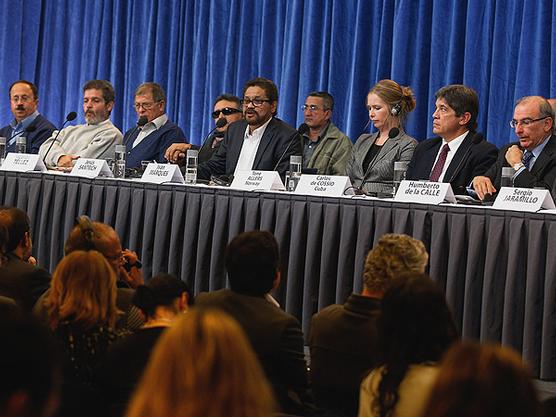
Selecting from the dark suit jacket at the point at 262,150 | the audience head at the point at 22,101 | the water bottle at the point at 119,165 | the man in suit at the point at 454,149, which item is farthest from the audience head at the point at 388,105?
the audience head at the point at 22,101

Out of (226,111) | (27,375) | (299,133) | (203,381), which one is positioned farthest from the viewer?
(226,111)

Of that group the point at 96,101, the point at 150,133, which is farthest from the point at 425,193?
the point at 96,101

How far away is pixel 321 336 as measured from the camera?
2.39 meters

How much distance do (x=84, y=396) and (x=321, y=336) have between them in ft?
2.33

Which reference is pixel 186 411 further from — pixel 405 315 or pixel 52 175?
pixel 52 175

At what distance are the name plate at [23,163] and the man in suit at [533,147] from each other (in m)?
2.23

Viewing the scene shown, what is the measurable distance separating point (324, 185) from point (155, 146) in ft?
6.61

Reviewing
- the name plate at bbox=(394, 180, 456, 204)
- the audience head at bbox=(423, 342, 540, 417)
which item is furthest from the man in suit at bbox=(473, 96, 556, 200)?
the audience head at bbox=(423, 342, 540, 417)

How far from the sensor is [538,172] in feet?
14.3

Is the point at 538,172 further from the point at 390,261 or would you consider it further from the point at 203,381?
the point at 203,381

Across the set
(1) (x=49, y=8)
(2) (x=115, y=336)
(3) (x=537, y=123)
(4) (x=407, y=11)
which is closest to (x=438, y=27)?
(4) (x=407, y=11)

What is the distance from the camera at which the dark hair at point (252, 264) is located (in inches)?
98.5

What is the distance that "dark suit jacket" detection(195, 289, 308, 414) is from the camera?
233 centimetres

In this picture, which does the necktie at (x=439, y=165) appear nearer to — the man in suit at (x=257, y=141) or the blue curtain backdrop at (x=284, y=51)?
the man in suit at (x=257, y=141)
